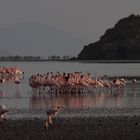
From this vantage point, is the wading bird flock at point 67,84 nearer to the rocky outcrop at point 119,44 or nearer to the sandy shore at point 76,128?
the sandy shore at point 76,128

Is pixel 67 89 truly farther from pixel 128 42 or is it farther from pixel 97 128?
pixel 128 42

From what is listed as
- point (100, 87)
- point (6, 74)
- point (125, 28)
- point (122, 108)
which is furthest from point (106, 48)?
point (122, 108)

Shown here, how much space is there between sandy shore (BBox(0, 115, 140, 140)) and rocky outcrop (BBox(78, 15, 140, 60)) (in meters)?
149

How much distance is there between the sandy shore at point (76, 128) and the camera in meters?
17.8

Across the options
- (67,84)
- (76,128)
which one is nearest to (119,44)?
(67,84)

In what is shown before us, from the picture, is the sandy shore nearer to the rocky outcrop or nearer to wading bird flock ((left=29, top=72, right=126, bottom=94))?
wading bird flock ((left=29, top=72, right=126, bottom=94))

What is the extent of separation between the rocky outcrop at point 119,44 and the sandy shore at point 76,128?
5859 inches

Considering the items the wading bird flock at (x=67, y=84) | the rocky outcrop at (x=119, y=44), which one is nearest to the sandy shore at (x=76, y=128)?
the wading bird flock at (x=67, y=84)

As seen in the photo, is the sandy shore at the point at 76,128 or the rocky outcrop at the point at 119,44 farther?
the rocky outcrop at the point at 119,44

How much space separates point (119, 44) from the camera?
171625 millimetres

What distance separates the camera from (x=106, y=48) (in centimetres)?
17288

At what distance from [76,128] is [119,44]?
502 feet

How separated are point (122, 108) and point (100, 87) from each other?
10698 millimetres

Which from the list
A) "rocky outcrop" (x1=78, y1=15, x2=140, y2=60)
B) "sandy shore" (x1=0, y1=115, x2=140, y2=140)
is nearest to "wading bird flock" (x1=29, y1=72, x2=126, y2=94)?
"sandy shore" (x1=0, y1=115, x2=140, y2=140)
